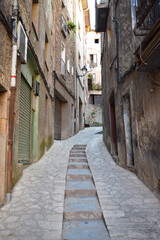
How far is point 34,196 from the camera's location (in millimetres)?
4035

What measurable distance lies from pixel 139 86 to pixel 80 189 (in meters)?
2.81

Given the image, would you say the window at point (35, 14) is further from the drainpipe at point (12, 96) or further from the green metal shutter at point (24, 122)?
the drainpipe at point (12, 96)

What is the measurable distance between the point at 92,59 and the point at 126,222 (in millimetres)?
29539

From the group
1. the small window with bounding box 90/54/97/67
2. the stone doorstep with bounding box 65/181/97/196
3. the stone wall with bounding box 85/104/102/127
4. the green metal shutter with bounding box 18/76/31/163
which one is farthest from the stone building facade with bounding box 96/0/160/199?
the small window with bounding box 90/54/97/67

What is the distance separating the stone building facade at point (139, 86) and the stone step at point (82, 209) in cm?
131

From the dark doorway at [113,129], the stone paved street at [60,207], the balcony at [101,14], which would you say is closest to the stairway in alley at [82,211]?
the stone paved street at [60,207]

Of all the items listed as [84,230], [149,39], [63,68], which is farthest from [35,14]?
[84,230]

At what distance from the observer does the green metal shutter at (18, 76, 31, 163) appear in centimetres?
558

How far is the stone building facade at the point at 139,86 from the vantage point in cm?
358

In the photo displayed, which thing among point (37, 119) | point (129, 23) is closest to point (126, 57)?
point (129, 23)

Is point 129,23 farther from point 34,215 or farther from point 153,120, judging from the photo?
point 34,215

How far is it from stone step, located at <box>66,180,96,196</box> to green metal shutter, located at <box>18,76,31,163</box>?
71.8 inches

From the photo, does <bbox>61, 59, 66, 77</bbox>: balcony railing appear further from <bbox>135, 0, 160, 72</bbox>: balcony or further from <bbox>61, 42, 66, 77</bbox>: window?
<bbox>135, 0, 160, 72</bbox>: balcony

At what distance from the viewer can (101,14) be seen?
336 inches
